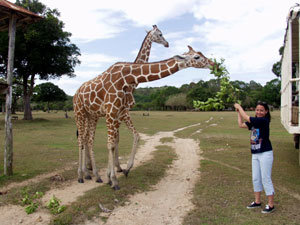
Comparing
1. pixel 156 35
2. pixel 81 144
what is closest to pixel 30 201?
pixel 81 144

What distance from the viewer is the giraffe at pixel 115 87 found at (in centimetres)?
559

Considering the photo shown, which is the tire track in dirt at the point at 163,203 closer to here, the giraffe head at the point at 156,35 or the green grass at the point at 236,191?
the green grass at the point at 236,191

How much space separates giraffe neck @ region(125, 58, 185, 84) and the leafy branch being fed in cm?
76

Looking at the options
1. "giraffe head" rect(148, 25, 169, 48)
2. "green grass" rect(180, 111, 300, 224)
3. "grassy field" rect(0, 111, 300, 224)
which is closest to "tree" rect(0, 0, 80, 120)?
"grassy field" rect(0, 111, 300, 224)

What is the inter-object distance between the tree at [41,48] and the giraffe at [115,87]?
1820 cm

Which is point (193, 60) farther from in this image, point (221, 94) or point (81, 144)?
point (81, 144)

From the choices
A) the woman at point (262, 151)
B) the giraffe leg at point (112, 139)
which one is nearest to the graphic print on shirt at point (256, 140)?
the woman at point (262, 151)

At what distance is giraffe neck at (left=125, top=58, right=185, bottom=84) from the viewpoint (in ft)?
18.5

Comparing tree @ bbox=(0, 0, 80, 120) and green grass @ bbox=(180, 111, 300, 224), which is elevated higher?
tree @ bbox=(0, 0, 80, 120)

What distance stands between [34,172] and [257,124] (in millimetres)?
6271

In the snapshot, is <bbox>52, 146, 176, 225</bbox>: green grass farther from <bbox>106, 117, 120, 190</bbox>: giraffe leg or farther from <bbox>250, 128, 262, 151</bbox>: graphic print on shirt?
<bbox>250, 128, 262, 151</bbox>: graphic print on shirt

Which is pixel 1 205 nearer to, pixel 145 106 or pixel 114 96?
pixel 114 96

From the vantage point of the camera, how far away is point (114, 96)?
19.5 ft

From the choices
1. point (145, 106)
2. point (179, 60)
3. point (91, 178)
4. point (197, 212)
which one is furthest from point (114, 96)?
point (145, 106)
